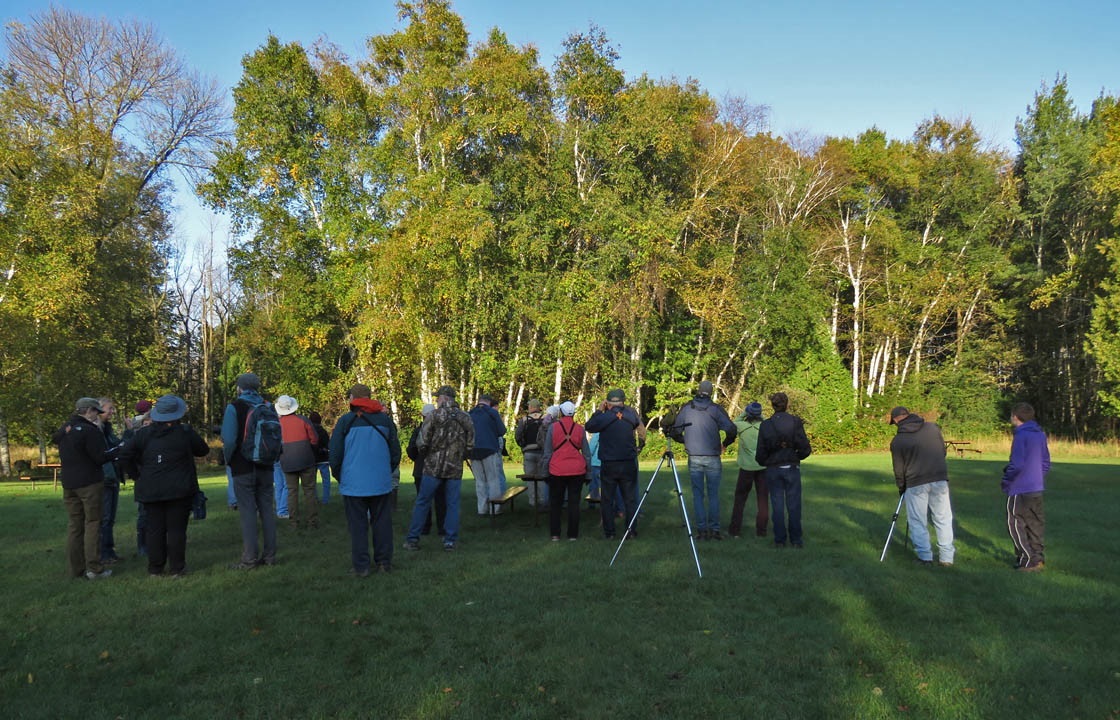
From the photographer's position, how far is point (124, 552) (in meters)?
9.02

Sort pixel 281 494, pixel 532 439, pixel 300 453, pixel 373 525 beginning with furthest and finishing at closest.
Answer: pixel 532 439, pixel 281 494, pixel 300 453, pixel 373 525

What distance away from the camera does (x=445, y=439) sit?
8.91 meters

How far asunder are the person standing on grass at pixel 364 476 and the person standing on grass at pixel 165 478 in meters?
1.53

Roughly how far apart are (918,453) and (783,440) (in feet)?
4.97

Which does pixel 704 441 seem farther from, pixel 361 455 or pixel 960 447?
pixel 960 447

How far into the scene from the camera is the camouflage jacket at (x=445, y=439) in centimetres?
891

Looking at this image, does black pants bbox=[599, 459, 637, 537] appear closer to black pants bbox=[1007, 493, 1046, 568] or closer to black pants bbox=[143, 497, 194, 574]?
black pants bbox=[1007, 493, 1046, 568]

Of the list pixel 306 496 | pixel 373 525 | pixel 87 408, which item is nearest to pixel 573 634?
pixel 373 525

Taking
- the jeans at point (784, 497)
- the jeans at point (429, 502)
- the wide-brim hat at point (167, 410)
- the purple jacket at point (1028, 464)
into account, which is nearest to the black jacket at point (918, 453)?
the purple jacket at point (1028, 464)

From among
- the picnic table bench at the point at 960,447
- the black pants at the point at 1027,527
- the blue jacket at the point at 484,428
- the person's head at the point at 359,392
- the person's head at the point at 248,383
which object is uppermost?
the person's head at the point at 248,383

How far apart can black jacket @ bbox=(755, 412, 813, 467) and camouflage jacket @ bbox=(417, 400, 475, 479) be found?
3.78m

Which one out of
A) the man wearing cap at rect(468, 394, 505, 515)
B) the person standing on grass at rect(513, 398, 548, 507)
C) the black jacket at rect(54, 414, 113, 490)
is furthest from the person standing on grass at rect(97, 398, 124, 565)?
the person standing on grass at rect(513, 398, 548, 507)

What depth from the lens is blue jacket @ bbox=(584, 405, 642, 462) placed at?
30.4 feet

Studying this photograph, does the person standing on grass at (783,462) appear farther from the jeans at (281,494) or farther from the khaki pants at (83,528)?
the khaki pants at (83,528)
